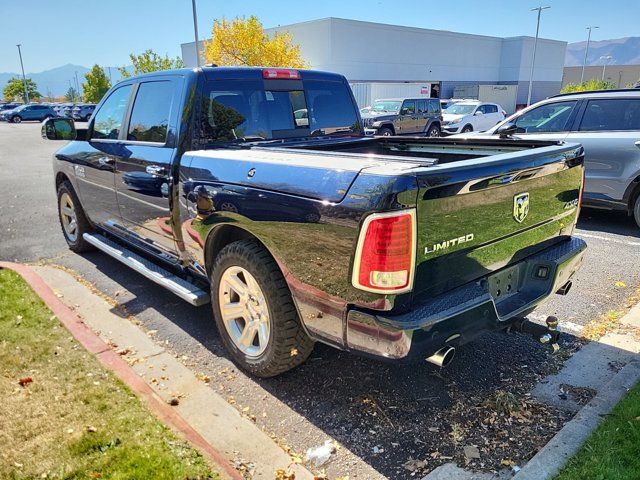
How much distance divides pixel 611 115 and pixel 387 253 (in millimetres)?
6009

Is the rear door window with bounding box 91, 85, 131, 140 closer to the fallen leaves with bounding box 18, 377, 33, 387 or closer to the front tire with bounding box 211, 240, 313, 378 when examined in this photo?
the front tire with bounding box 211, 240, 313, 378

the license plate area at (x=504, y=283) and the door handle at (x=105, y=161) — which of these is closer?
the license plate area at (x=504, y=283)

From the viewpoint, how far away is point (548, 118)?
749cm

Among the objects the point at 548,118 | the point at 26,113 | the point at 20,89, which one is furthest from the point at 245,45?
the point at 20,89

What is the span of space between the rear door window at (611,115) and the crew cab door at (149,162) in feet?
18.8

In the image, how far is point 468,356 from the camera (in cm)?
362

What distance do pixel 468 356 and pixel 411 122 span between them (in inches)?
719

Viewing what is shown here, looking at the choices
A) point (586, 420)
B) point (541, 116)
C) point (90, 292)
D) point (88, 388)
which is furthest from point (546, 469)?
point (541, 116)

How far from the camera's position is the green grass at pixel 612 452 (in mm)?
2344

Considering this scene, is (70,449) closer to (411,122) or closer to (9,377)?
(9,377)

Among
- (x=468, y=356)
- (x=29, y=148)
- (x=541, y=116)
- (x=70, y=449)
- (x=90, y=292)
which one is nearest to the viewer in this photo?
(x=70, y=449)

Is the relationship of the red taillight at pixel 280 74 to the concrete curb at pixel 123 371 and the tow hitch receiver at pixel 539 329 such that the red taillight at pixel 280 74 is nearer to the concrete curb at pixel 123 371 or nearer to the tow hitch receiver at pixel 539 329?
the concrete curb at pixel 123 371

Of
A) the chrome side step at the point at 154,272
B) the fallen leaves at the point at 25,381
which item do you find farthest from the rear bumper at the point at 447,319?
the fallen leaves at the point at 25,381

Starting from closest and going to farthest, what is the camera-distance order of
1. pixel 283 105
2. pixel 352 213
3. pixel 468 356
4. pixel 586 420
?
pixel 352 213
pixel 586 420
pixel 468 356
pixel 283 105
